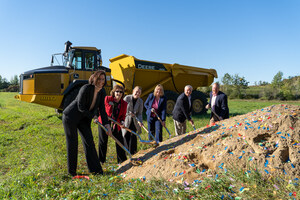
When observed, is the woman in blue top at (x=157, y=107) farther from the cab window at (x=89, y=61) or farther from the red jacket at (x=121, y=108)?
the cab window at (x=89, y=61)

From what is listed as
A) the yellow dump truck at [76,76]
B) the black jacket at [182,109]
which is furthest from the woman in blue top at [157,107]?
the yellow dump truck at [76,76]

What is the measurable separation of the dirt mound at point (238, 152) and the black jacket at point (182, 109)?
1.11m

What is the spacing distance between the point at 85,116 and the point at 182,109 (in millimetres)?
2383

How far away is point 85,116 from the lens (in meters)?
3.73

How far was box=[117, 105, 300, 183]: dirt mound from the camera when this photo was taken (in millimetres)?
2915

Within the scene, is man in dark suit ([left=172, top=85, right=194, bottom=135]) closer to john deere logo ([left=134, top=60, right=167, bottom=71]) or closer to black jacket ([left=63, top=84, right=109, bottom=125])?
black jacket ([left=63, top=84, right=109, bottom=125])

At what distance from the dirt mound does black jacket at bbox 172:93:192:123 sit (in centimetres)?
111

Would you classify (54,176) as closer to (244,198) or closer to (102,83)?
(102,83)

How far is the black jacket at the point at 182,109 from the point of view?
205 inches

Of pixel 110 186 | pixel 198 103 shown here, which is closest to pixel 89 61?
pixel 198 103

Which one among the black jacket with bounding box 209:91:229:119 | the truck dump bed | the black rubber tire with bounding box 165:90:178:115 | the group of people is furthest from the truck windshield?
the black jacket with bounding box 209:91:229:119

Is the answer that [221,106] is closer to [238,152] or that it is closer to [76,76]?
[238,152]

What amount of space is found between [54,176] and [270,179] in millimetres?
3215

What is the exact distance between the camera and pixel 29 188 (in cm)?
322
